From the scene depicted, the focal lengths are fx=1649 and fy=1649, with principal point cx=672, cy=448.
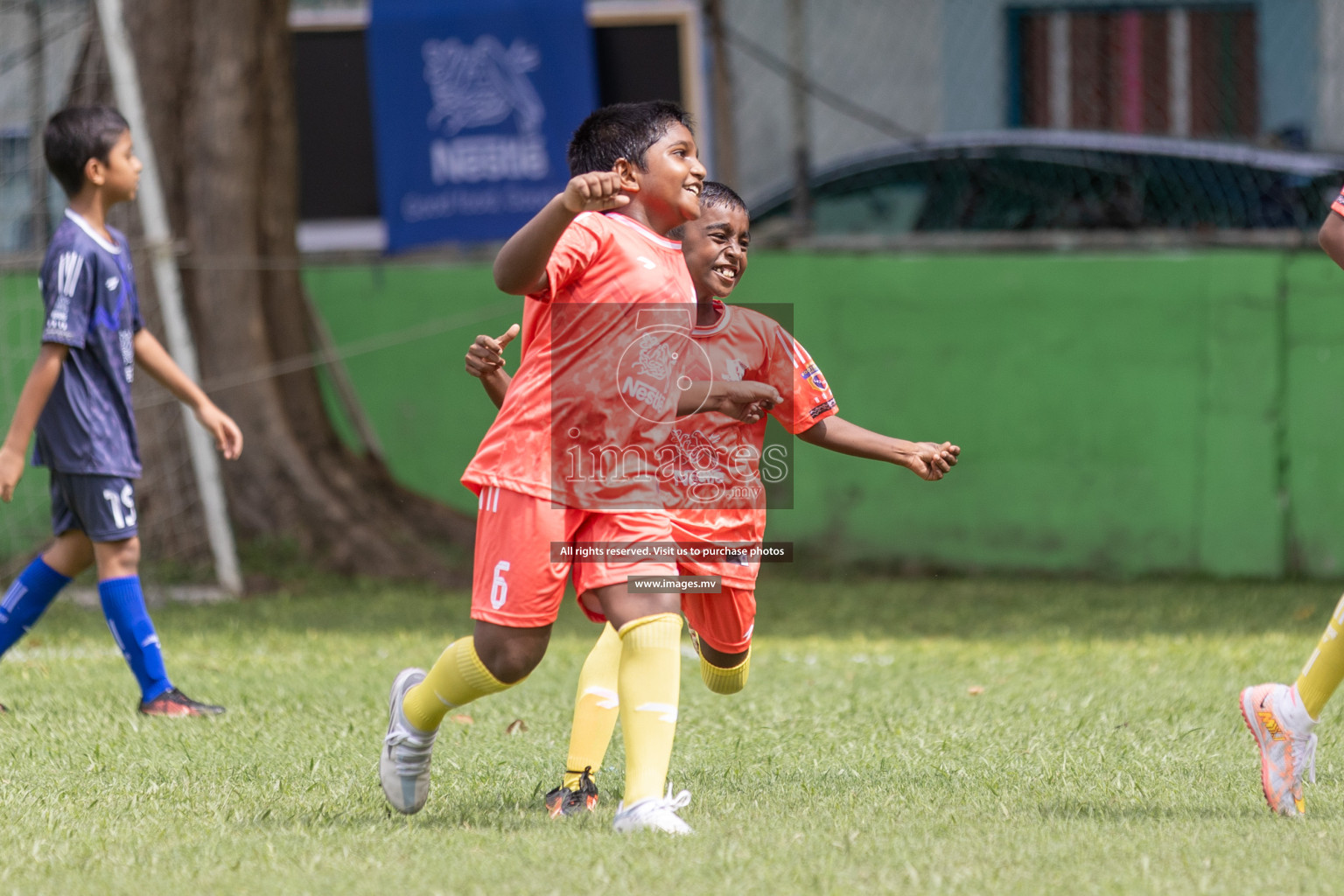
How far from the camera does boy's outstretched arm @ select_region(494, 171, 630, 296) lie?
3.22 meters

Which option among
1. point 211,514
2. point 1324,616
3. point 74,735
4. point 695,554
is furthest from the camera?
point 211,514

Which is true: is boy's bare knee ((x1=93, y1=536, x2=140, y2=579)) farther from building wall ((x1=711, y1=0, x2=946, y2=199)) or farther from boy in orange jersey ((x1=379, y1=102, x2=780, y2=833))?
building wall ((x1=711, y1=0, x2=946, y2=199))

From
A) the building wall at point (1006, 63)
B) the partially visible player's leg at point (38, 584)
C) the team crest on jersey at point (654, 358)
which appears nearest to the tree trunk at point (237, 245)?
the partially visible player's leg at point (38, 584)

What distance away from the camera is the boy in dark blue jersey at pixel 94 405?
5094mm

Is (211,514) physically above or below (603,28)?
below

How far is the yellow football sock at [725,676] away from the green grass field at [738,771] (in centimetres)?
20

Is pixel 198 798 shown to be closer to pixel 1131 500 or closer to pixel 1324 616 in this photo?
pixel 1324 616

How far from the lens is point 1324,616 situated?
742 cm

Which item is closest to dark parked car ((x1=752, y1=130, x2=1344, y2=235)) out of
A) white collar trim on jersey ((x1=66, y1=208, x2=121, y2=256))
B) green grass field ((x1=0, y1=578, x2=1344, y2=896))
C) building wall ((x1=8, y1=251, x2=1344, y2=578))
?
building wall ((x1=8, y1=251, x2=1344, y2=578))

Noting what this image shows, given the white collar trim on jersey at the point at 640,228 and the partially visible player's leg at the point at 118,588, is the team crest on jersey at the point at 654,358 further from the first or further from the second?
the partially visible player's leg at the point at 118,588

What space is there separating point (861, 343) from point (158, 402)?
3.73 metres

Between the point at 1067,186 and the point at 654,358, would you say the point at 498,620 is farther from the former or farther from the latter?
the point at 1067,186

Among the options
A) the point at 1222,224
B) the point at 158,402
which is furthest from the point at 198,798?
the point at 1222,224

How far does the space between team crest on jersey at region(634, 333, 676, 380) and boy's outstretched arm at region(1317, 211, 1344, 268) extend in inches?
59.4
